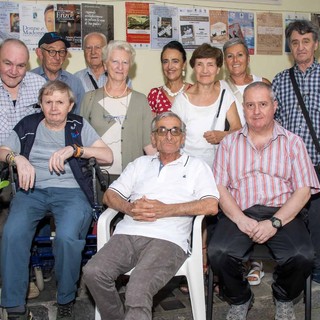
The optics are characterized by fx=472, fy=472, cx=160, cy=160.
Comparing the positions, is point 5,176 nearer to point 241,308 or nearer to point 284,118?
point 241,308

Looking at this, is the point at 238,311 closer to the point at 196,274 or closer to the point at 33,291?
the point at 196,274

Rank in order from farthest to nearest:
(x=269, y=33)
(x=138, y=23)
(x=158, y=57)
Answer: (x=269, y=33)
(x=158, y=57)
(x=138, y=23)

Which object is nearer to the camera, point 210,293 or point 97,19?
point 210,293

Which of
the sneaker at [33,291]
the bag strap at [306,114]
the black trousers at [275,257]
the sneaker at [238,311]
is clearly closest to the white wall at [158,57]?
the bag strap at [306,114]

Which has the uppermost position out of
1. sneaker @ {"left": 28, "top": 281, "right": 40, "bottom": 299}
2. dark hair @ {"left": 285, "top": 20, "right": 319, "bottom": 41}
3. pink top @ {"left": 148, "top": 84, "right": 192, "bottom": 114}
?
dark hair @ {"left": 285, "top": 20, "right": 319, "bottom": 41}

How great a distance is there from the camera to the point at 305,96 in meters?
3.43

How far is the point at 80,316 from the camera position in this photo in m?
2.98

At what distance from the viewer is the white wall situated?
4266 millimetres

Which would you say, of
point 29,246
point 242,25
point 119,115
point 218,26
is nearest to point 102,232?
point 29,246

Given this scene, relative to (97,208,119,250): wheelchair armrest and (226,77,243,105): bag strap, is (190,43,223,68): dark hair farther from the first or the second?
(97,208,119,250): wheelchair armrest

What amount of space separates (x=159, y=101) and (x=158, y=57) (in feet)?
3.13

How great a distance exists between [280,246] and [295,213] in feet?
0.75

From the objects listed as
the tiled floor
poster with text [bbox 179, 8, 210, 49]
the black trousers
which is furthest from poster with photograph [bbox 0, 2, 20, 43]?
the black trousers

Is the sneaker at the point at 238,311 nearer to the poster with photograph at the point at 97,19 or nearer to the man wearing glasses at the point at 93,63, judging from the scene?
the man wearing glasses at the point at 93,63
